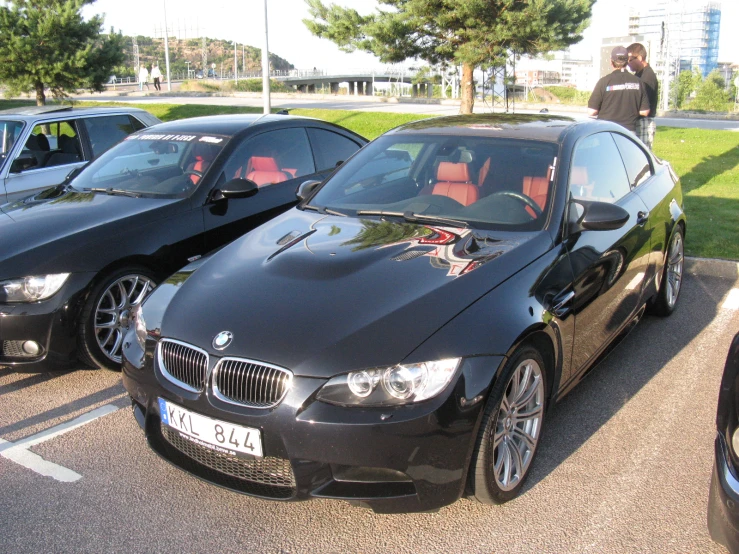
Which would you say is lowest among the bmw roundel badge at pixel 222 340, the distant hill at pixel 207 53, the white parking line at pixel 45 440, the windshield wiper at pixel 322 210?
the white parking line at pixel 45 440

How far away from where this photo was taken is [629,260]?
443cm

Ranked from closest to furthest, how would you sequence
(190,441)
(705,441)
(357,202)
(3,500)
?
1. (190,441)
2. (3,500)
3. (705,441)
4. (357,202)

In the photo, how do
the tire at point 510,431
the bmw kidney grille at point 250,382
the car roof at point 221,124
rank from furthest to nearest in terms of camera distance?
the car roof at point 221,124 < the tire at point 510,431 < the bmw kidney grille at point 250,382

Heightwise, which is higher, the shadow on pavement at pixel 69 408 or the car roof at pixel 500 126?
the car roof at pixel 500 126

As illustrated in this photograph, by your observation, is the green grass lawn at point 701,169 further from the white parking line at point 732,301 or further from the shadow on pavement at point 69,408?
the shadow on pavement at point 69,408

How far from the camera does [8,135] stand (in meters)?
7.77

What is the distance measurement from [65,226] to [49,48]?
1435cm

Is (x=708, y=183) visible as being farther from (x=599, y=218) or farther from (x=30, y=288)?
(x=30, y=288)

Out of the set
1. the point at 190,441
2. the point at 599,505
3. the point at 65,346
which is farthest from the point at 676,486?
the point at 65,346

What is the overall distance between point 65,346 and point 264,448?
86.1 inches

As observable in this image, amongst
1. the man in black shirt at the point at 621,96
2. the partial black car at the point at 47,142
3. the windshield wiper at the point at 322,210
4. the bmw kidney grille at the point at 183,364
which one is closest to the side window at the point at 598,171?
the windshield wiper at the point at 322,210

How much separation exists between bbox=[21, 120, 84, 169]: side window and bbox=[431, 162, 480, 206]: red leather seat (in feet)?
16.6

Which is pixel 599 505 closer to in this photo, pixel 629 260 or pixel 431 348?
pixel 431 348

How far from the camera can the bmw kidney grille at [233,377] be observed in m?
2.85
